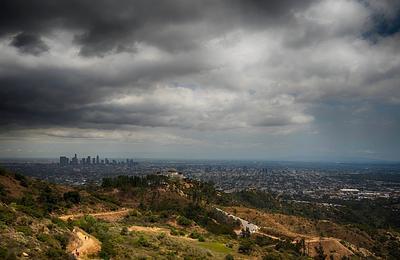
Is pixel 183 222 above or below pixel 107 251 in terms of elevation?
below

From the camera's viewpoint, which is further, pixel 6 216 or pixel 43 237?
pixel 6 216

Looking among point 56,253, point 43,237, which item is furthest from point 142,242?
point 56,253

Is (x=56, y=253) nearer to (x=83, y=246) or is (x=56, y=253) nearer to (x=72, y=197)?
(x=83, y=246)

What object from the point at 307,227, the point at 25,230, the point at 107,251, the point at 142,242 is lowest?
the point at 307,227

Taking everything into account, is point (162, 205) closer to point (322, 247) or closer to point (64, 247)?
point (322, 247)

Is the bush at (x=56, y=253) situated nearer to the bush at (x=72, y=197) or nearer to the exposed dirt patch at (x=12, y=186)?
the exposed dirt patch at (x=12, y=186)

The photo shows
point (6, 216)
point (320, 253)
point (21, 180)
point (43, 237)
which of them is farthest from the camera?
point (21, 180)

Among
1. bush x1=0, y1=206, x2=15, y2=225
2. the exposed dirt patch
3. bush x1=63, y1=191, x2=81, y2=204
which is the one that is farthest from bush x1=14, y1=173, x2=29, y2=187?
bush x1=0, y1=206, x2=15, y2=225

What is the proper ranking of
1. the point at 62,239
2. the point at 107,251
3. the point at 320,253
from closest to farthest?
1. the point at 62,239
2. the point at 107,251
3. the point at 320,253
